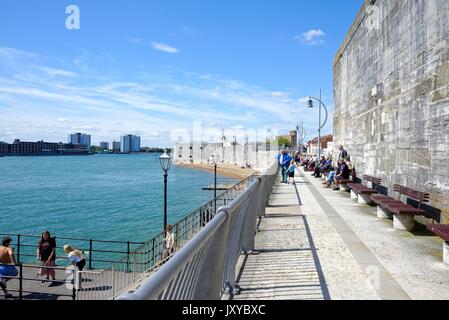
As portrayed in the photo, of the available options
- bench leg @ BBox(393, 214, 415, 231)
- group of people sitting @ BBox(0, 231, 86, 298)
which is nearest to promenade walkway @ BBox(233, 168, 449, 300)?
bench leg @ BBox(393, 214, 415, 231)

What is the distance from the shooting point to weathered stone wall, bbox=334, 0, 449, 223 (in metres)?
7.52

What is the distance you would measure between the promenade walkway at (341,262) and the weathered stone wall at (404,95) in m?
1.32

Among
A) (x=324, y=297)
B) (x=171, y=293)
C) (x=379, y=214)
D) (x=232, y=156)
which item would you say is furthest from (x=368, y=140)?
(x=232, y=156)

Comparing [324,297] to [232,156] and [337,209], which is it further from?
[232,156]

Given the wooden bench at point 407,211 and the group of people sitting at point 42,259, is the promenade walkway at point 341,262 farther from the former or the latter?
the group of people sitting at point 42,259

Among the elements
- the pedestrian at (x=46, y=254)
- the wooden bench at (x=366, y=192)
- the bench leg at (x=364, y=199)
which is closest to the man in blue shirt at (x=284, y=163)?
the wooden bench at (x=366, y=192)

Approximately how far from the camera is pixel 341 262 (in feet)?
19.2

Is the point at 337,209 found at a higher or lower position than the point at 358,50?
lower

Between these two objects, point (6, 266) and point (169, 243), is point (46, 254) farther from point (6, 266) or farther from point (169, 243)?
point (169, 243)

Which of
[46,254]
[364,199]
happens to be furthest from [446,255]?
[46,254]

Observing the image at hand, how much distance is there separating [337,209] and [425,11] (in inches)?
209

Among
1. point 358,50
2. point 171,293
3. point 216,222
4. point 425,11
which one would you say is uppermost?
point 358,50

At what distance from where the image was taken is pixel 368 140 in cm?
1384

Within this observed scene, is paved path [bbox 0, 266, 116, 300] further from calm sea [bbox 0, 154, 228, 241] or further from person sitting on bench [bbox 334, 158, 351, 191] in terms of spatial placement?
calm sea [bbox 0, 154, 228, 241]
